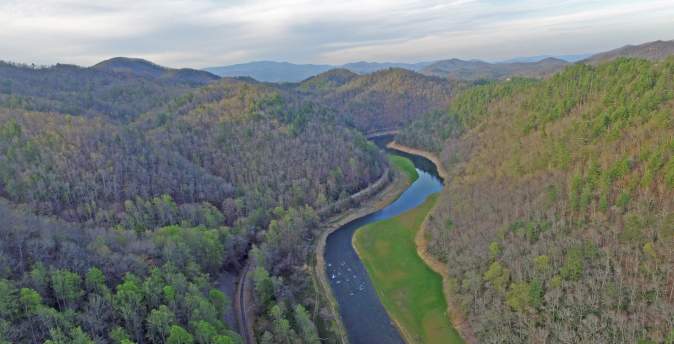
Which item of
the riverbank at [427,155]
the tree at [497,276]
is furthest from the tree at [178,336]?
the riverbank at [427,155]

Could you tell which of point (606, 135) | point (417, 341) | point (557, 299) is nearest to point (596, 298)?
point (557, 299)

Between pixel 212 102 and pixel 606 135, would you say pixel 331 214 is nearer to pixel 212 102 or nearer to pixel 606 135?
pixel 606 135

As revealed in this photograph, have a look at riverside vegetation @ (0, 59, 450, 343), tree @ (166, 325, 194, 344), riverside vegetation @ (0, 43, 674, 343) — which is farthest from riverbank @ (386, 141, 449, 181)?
tree @ (166, 325, 194, 344)

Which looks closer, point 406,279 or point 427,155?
point 406,279

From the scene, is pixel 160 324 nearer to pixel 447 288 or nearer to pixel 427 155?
pixel 447 288

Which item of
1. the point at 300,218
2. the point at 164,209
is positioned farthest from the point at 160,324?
the point at 300,218


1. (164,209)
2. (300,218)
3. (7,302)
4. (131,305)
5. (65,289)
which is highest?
(7,302)

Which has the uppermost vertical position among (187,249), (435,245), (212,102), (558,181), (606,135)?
(212,102)
